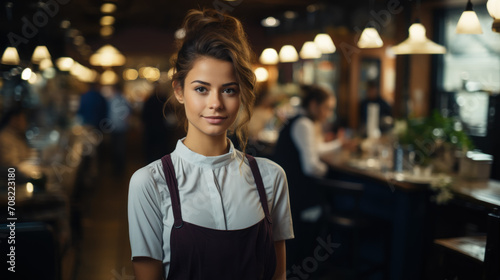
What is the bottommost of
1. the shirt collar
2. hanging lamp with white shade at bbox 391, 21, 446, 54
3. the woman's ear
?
the shirt collar

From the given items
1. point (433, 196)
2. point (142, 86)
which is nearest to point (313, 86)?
point (433, 196)

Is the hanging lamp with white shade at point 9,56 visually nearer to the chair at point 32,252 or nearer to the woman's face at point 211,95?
the chair at point 32,252

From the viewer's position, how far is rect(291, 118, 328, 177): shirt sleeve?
396 cm

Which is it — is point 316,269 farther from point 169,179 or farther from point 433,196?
point 169,179

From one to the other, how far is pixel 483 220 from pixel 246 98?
2.46 meters

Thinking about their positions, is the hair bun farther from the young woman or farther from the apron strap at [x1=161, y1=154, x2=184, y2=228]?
the apron strap at [x1=161, y1=154, x2=184, y2=228]

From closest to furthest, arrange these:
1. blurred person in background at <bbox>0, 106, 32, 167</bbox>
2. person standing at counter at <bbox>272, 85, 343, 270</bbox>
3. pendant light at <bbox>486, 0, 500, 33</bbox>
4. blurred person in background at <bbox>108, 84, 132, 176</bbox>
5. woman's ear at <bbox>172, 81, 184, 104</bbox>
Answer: woman's ear at <bbox>172, 81, 184, 104</bbox>, pendant light at <bbox>486, 0, 500, 33</bbox>, person standing at counter at <bbox>272, 85, 343, 270</bbox>, blurred person in background at <bbox>0, 106, 32, 167</bbox>, blurred person in background at <bbox>108, 84, 132, 176</bbox>

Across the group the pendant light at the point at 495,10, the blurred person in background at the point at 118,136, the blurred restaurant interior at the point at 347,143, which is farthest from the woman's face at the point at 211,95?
the blurred person in background at the point at 118,136

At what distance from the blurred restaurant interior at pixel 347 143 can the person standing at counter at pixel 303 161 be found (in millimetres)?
78

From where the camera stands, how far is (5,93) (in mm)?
4668

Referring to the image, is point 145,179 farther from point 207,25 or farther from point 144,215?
point 207,25

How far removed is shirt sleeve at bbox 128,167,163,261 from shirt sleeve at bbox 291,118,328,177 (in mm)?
2721

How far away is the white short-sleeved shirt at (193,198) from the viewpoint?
1.29m

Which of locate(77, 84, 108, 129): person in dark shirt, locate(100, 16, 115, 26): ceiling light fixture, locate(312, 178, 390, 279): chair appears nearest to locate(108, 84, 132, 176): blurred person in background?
locate(77, 84, 108, 129): person in dark shirt
